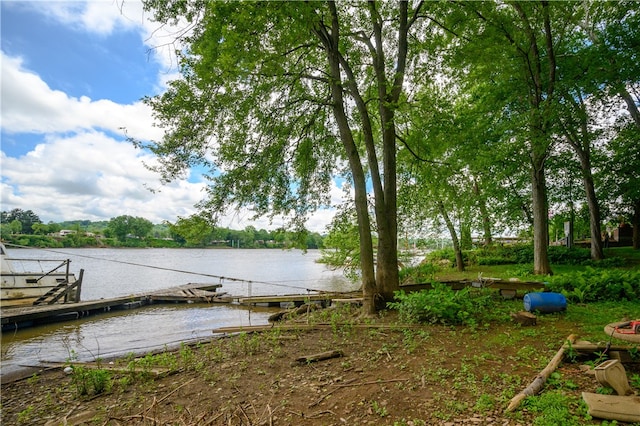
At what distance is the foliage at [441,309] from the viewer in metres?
6.04

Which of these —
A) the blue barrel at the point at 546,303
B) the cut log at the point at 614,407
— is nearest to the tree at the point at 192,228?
the cut log at the point at 614,407

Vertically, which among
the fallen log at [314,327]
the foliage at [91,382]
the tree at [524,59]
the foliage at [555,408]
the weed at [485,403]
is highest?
the tree at [524,59]

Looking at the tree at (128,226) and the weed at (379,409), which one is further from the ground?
the tree at (128,226)

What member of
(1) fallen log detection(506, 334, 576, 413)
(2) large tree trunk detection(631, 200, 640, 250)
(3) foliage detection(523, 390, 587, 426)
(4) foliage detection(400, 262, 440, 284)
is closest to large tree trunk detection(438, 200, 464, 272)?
(4) foliage detection(400, 262, 440, 284)

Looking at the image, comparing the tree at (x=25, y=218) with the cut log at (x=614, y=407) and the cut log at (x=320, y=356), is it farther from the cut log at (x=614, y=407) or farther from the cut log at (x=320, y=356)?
the cut log at (x=614, y=407)

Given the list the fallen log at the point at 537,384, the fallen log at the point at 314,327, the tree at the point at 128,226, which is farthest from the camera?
the tree at the point at 128,226

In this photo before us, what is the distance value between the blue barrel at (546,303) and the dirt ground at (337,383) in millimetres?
364

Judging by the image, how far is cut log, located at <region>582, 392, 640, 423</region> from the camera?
266cm

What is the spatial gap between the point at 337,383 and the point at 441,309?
2.79 metres

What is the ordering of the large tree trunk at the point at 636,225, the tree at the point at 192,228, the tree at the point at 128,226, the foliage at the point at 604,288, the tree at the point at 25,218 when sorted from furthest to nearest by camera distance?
the tree at the point at 128,226, the tree at the point at 25,218, the large tree trunk at the point at 636,225, the foliage at the point at 604,288, the tree at the point at 192,228

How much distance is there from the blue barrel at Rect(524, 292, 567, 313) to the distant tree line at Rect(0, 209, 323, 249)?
547cm

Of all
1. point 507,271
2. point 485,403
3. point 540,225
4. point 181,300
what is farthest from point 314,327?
point 181,300

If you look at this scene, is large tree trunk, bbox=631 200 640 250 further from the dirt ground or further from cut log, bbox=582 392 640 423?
cut log, bbox=582 392 640 423

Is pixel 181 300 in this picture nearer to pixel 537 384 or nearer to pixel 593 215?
pixel 537 384
